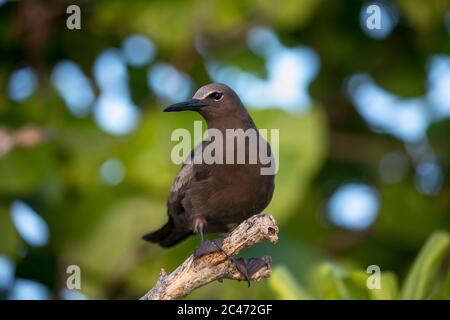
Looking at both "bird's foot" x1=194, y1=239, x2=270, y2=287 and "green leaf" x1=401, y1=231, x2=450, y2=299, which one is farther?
"green leaf" x1=401, y1=231, x2=450, y2=299

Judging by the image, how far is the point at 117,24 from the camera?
7070 mm

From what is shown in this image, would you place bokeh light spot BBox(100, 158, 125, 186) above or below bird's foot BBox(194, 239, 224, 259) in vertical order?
above

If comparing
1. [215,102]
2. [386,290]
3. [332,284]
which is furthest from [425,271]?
[215,102]

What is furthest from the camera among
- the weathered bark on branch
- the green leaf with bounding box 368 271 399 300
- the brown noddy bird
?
the green leaf with bounding box 368 271 399 300

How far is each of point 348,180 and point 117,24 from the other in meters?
2.36

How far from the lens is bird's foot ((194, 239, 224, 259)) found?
128 inches

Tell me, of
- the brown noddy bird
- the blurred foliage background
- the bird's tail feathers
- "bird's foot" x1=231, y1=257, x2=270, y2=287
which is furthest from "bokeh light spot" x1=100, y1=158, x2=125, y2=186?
"bird's foot" x1=231, y1=257, x2=270, y2=287

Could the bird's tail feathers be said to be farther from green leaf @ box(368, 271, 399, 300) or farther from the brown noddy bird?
green leaf @ box(368, 271, 399, 300)

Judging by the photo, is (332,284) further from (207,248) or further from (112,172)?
(112,172)

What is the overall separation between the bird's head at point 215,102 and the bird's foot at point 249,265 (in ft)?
2.09

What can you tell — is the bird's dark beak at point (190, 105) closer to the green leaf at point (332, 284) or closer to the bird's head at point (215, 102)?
the bird's head at point (215, 102)

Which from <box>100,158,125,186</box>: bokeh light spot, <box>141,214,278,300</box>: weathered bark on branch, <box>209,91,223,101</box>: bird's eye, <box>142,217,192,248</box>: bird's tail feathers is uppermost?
<box>100,158,125,186</box>: bokeh light spot

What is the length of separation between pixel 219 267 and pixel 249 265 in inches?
4.5

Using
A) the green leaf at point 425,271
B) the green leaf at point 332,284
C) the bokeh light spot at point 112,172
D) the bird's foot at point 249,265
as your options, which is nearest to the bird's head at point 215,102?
the bird's foot at point 249,265
